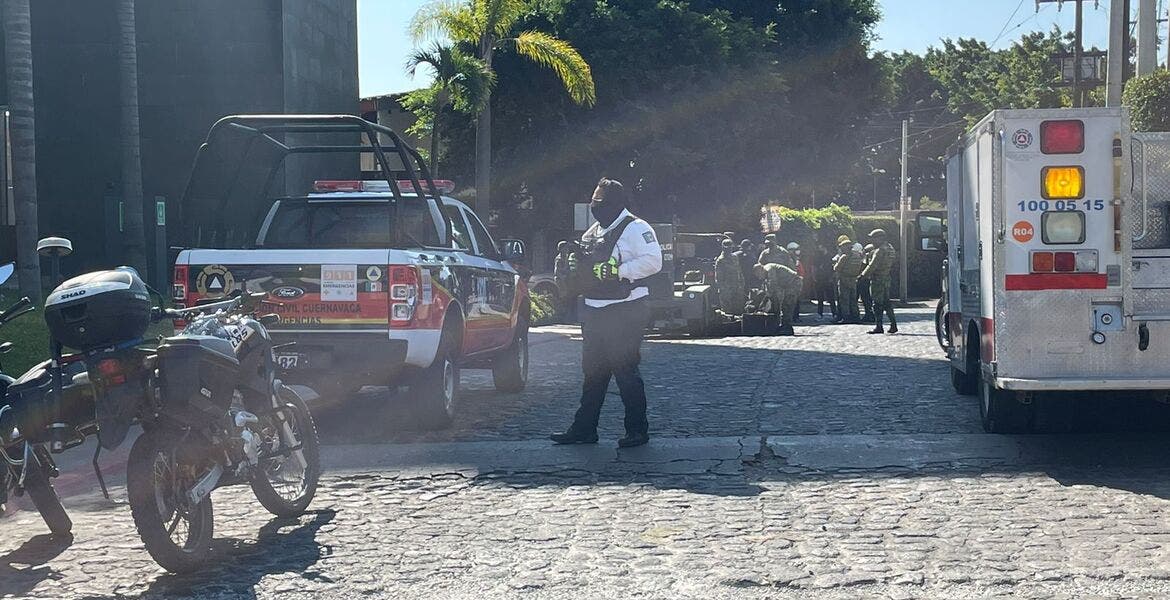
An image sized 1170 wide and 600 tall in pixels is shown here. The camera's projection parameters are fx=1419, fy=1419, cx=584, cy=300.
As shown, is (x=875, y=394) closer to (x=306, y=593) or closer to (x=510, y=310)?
(x=510, y=310)

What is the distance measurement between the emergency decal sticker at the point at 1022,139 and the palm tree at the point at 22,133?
1185 centimetres

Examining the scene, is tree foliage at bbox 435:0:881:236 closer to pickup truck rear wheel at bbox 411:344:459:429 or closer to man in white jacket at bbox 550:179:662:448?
pickup truck rear wheel at bbox 411:344:459:429

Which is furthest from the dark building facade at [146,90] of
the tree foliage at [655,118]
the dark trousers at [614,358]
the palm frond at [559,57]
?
the dark trousers at [614,358]

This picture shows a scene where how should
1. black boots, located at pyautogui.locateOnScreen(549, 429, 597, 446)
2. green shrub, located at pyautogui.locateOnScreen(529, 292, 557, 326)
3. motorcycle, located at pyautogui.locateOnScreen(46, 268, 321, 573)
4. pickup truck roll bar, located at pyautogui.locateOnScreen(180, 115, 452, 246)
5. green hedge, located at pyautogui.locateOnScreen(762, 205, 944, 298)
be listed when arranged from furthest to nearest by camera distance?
1. green hedge, located at pyautogui.locateOnScreen(762, 205, 944, 298)
2. green shrub, located at pyautogui.locateOnScreen(529, 292, 557, 326)
3. pickup truck roll bar, located at pyautogui.locateOnScreen(180, 115, 452, 246)
4. black boots, located at pyautogui.locateOnScreen(549, 429, 597, 446)
5. motorcycle, located at pyautogui.locateOnScreen(46, 268, 321, 573)

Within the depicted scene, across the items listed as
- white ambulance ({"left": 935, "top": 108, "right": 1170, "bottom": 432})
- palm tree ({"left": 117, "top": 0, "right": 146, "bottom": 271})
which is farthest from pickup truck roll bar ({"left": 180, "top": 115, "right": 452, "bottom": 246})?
palm tree ({"left": 117, "top": 0, "right": 146, "bottom": 271})

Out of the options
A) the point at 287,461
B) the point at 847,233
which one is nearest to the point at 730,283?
the point at 287,461

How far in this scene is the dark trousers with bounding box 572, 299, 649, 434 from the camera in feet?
29.6

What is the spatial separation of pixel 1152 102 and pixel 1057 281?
14.8 meters

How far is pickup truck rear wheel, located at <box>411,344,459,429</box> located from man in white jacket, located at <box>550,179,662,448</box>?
4.32ft

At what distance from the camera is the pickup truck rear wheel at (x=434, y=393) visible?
10.1 metres

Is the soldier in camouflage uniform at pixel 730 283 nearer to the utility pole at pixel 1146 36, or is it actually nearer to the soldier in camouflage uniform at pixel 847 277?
the soldier in camouflage uniform at pixel 847 277

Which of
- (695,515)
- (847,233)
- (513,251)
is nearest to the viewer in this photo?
(695,515)

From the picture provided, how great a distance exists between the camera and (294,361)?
9.63 meters

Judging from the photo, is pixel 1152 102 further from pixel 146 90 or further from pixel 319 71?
pixel 146 90
